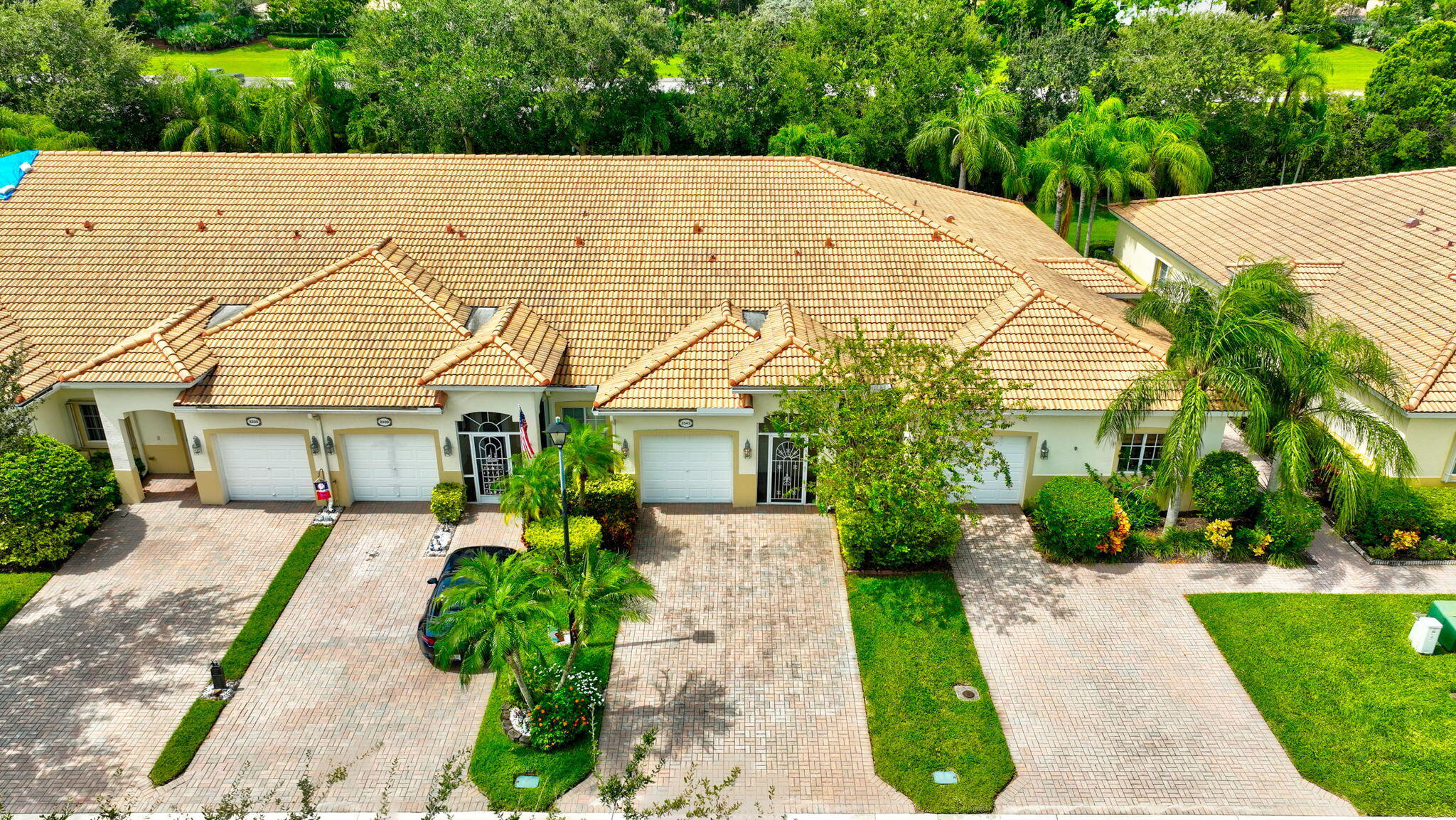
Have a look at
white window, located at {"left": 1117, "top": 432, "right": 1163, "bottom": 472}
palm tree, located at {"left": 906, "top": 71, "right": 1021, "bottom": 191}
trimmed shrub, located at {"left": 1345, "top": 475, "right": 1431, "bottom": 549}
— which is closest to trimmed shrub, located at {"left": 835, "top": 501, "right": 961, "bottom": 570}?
white window, located at {"left": 1117, "top": 432, "right": 1163, "bottom": 472}

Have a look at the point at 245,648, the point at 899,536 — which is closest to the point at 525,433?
the point at 245,648

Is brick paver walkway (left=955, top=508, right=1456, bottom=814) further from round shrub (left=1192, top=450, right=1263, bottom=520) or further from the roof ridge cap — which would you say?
the roof ridge cap

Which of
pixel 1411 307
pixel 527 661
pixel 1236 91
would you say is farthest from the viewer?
pixel 1236 91

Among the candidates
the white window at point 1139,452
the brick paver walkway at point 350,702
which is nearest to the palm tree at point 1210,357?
the white window at point 1139,452

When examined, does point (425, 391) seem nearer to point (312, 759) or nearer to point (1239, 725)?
point (312, 759)

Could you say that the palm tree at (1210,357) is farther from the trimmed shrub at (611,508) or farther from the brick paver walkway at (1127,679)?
the trimmed shrub at (611,508)

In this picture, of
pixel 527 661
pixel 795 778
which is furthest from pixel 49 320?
pixel 795 778

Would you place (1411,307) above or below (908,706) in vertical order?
above
